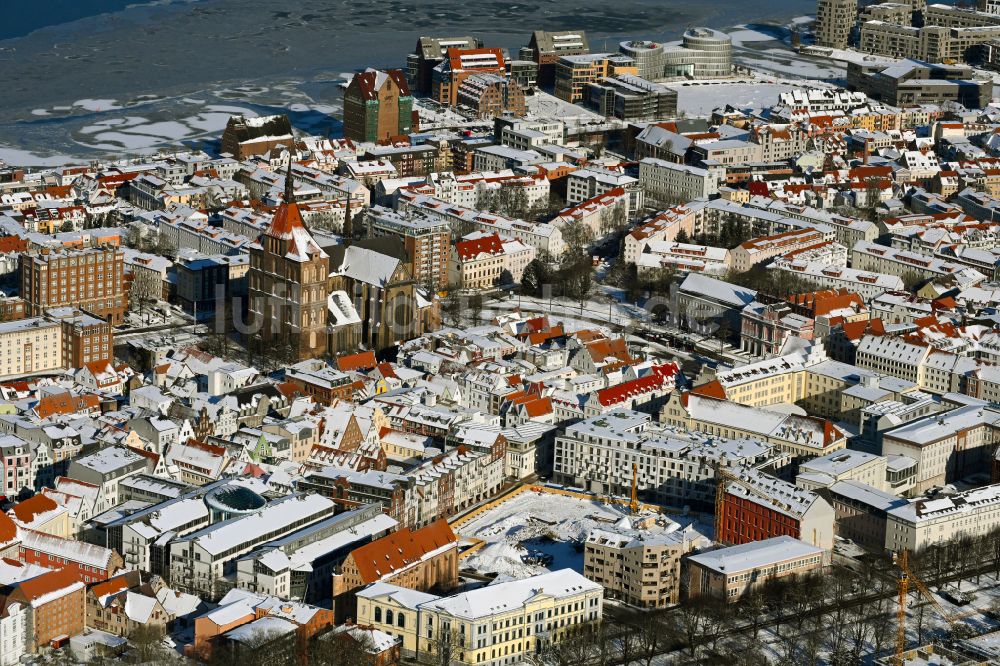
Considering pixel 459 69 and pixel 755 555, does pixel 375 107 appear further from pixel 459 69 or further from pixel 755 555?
pixel 755 555

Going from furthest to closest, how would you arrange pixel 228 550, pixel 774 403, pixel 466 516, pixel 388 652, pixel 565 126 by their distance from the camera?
pixel 565 126
pixel 774 403
pixel 466 516
pixel 228 550
pixel 388 652

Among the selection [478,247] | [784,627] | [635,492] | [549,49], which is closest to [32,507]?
[635,492]

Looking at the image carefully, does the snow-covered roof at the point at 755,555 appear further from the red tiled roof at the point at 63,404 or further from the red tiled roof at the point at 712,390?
the red tiled roof at the point at 63,404

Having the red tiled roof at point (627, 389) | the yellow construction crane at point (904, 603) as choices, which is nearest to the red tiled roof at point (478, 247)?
the red tiled roof at point (627, 389)

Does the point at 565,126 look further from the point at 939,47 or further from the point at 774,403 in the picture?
the point at 774,403

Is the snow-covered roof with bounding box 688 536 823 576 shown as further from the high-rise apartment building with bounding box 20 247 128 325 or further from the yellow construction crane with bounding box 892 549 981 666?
the high-rise apartment building with bounding box 20 247 128 325

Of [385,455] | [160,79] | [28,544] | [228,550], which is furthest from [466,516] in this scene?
[160,79]
